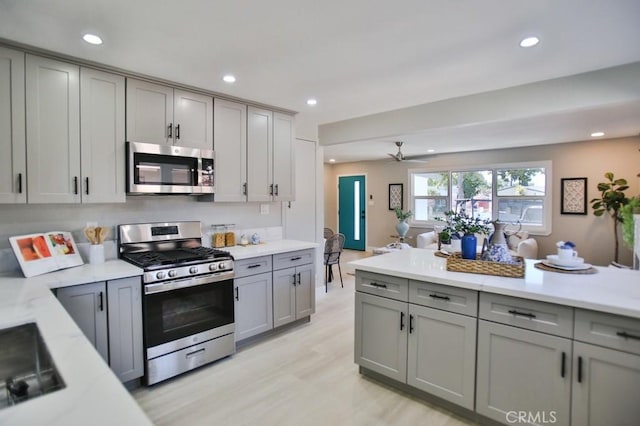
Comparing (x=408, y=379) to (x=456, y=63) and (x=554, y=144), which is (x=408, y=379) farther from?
(x=554, y=144)

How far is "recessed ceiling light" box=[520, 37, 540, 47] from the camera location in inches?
87.5

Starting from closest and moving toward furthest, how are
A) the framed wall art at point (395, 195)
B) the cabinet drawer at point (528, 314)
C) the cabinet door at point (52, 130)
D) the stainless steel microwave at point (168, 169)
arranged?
the cabinet drawer at point (528, 314) → the cabinet door at point (52, 130) → the stainless steel microwave at point (168, 169) → the framed wall art at point (395, 195)

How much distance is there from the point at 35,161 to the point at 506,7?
3.14m

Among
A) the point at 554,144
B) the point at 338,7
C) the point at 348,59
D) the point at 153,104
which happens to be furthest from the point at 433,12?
the point at 554,144

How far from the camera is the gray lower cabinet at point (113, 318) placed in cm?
218

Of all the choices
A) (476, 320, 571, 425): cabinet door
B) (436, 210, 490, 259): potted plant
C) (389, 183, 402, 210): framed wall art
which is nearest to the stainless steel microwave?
(436, 210, 490, 259): potted plant

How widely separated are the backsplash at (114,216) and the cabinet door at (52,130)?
0.27 metres

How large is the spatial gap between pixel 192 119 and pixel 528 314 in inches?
118

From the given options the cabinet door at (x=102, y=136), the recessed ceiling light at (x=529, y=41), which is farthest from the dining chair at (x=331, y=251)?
the recessed ceiling light at (x=529, y=41)

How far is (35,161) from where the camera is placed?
2.34 meters

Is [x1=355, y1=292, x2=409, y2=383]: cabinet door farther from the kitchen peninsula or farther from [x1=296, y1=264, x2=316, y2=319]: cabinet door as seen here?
[x1=296, y1=264, x2=316, y2=319]: cabinet door

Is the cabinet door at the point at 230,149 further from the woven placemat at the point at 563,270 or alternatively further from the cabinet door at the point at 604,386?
the cabinet door at the point at 604,386

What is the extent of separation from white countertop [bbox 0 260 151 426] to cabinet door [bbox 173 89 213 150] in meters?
1.71

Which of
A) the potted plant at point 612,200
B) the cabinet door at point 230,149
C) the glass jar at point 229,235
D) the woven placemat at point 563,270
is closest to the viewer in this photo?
the woven placemat at point 563,270
